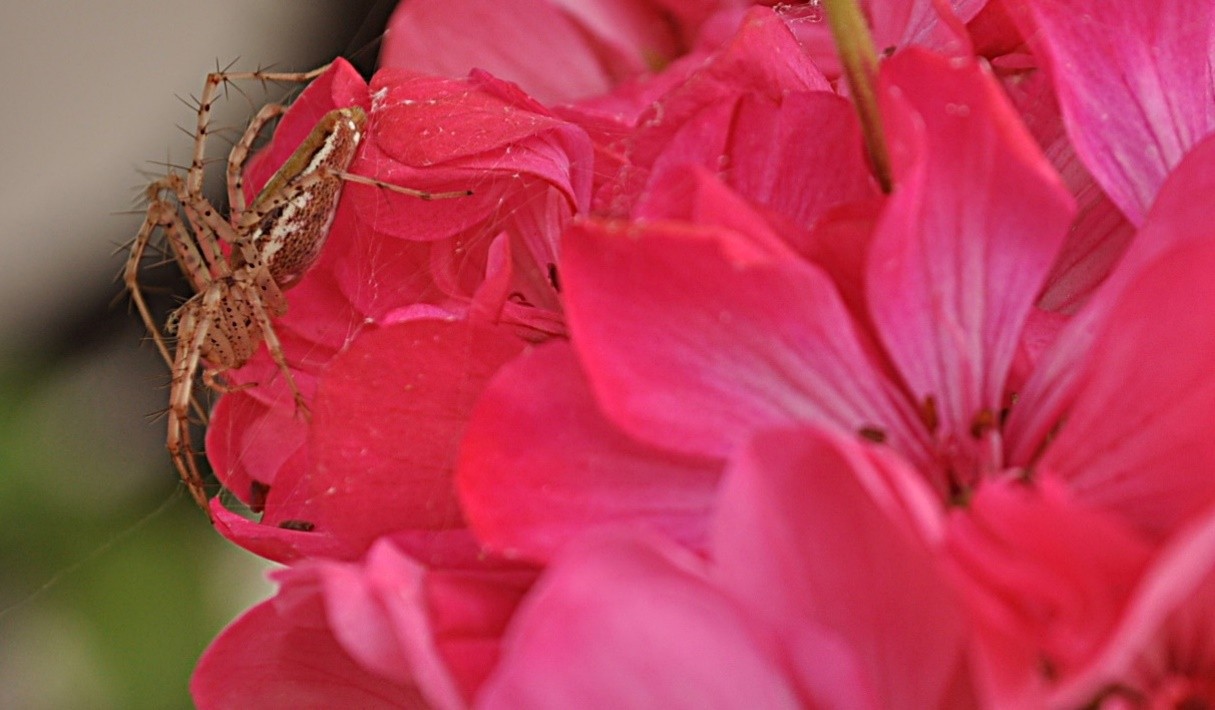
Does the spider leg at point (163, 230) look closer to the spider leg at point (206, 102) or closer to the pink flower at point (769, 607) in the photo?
the spider leg at point (206, 102)

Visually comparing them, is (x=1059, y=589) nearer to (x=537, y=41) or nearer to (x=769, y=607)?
(x=769, y=607)

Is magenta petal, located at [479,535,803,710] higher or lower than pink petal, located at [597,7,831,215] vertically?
lower

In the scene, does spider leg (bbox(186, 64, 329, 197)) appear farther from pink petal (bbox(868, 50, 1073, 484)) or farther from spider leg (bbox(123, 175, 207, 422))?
pink petal (bbox(868, 50, 1073, 484))

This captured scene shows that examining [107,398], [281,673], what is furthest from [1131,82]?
[107,398]

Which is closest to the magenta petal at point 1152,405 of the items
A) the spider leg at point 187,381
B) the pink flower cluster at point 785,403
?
the pink flower cluster at point 785,403

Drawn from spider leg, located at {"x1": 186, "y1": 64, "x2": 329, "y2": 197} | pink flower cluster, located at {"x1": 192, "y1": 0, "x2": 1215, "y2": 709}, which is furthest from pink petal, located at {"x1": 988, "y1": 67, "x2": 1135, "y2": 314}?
spider leg, located at {"x1": 186, "y1": 64, "x2": 329, "y2": 197}

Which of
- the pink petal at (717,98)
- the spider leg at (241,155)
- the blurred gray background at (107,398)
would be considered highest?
the spider leg at (241,155)
